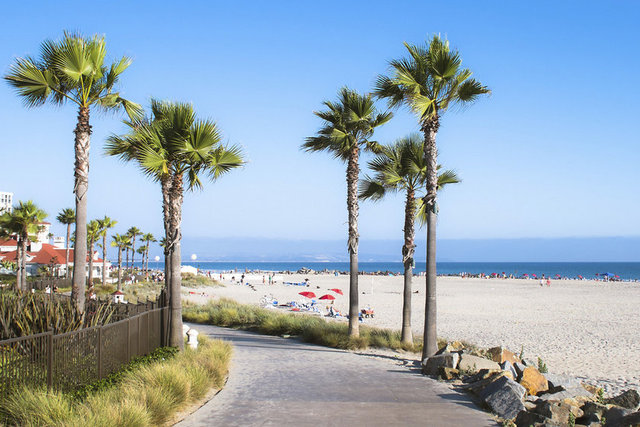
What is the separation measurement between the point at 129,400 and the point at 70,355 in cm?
171

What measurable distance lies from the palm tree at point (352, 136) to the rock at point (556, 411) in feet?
30.8

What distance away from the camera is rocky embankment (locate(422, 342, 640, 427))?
826cm

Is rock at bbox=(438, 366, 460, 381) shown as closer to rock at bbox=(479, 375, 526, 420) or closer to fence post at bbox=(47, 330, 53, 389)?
rock at bbox=(479, 375, 526, 420)

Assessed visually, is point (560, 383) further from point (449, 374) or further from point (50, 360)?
point (50, 360)

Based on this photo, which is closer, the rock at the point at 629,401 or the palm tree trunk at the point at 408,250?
the rock at the point at 629,401

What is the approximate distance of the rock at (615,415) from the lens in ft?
25.7

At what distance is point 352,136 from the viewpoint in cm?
1831

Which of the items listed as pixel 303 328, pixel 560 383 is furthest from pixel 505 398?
pixel 303 328

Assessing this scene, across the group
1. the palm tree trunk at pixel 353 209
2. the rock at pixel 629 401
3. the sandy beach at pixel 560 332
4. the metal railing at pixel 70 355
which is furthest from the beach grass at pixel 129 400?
the sandy beach at pixel 560 332

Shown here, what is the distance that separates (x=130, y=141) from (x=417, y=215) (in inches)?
363

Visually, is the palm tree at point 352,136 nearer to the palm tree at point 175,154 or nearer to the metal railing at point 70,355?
the palm tree at point 175,154

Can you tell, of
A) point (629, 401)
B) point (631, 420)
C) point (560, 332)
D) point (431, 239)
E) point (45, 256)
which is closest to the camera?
point (631, 420)

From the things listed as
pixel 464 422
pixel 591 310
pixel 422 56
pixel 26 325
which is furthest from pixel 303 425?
pixel 591 310

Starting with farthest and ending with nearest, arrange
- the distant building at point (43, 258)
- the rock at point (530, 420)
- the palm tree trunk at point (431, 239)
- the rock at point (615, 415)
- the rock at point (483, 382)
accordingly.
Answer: the distant building at point (43, 258)
the palm tree trunk at point (431, 239)
the rock at point (483, 382)
the rock at point (530, 420)
the rock at point (615, 415)
